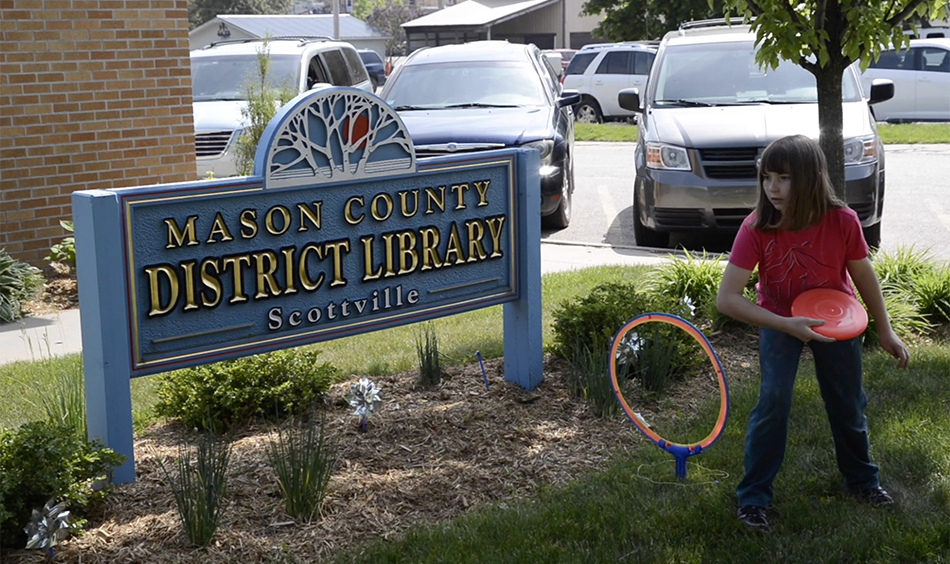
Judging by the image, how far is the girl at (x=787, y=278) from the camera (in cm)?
394

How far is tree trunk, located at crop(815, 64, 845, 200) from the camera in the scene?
22.3 ft

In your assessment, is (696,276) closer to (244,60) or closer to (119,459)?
(119,459)

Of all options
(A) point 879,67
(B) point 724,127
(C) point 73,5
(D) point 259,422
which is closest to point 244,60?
(C) point 73,5

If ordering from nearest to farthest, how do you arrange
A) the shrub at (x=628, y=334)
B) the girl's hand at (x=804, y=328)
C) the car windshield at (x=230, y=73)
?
the girl's hand at (x=804, y=328) → the shrub at (x=628, y=334) → the car windshield at (x=230, y=73)

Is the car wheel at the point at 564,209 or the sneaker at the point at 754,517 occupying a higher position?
the car wheel at the point at 564,209

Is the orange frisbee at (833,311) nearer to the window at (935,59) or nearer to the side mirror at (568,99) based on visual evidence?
the side mirror at (568,99)

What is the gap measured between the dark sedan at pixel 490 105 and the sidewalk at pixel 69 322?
3.21 ft

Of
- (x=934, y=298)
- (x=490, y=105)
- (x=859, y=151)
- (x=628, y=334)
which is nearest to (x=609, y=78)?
(x=490, y=105)

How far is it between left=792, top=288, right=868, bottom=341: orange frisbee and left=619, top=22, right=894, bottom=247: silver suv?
5.43 m

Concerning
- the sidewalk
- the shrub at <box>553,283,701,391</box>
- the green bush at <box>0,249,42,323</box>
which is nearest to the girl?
the shrub at <box>553,283,701,391</box>

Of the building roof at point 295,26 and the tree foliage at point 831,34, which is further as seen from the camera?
the building roof at point 295,26

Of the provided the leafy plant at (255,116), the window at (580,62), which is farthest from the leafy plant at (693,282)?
the window at (580,62)

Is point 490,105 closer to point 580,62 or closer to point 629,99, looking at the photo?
point 629,99

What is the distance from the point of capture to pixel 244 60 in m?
14.1
